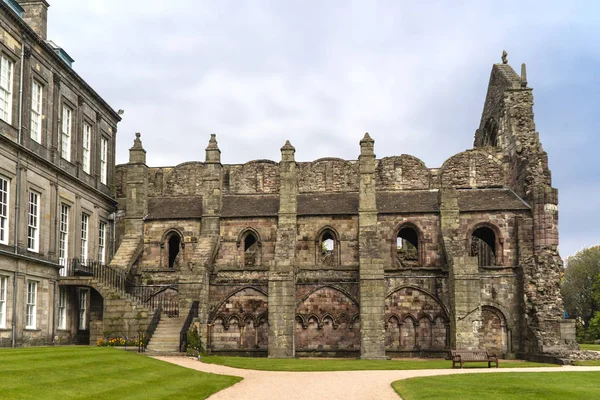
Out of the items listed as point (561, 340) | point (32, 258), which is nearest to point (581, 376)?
point (561, 340)

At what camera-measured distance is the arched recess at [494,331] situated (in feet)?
107

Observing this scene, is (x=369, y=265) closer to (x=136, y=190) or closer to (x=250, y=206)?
(x=250, y=206)

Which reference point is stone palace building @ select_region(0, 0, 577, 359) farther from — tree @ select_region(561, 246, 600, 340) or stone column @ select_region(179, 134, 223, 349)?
tree @ select_region(561, 246, 600, 340)

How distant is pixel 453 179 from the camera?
3750 centimetres

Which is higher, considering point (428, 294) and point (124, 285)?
point (124, 285)

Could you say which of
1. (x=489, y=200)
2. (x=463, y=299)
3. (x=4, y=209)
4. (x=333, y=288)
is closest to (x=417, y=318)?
(x=463, y=299)

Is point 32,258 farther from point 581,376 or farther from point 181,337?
point 581,376

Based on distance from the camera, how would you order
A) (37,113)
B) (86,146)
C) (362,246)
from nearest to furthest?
1. (37,113)
2. (362,246)
3. (86,146)

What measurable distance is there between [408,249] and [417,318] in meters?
10.2

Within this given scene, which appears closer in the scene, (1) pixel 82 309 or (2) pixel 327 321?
(1) pixel 82 309

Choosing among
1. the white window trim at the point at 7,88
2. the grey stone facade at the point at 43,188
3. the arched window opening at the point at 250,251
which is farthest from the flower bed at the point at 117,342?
the arched window opening at the point at 250,251

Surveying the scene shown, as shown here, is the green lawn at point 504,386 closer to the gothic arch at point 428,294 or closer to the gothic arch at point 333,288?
the gothic arch at point 428,294

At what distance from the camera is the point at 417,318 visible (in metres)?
33.1

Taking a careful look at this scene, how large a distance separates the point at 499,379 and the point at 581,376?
302cm
